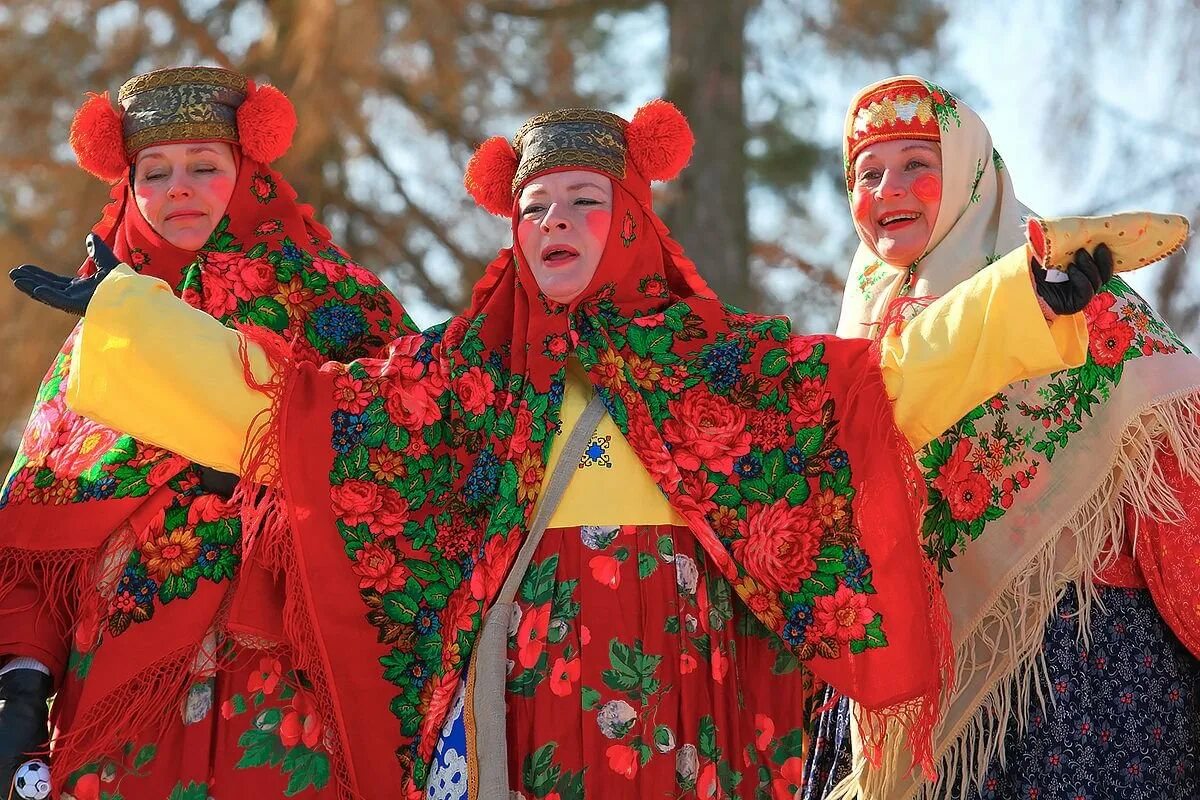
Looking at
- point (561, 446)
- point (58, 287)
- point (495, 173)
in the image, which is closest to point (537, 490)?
point (561, 446)

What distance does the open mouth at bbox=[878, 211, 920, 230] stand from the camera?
12.7ft

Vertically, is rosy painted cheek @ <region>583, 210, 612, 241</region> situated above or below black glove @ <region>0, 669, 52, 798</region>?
above

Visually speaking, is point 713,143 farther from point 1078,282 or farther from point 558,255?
point 1078,282

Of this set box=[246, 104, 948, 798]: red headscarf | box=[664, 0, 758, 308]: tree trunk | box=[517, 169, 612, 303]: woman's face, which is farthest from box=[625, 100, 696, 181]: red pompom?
box=[664, 0, 758, 308]: tree trunk

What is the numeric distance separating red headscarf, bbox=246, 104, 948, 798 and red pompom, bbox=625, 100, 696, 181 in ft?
0.91

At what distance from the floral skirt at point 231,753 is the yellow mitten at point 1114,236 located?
182cm

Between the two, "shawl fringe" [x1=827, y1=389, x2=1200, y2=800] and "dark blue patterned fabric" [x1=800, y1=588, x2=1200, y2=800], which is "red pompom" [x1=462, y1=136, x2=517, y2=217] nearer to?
"shawl fringe" [x1=827, y1=389, x2=1200, y2=800]

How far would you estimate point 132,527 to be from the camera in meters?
3.58

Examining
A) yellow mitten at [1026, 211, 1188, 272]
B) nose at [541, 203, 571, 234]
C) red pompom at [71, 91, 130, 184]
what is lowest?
yellow mitten at [1026, 211, 1188, 272]

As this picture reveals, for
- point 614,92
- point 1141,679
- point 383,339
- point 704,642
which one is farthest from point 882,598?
point 614,92

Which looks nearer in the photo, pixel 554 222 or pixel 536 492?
pixel 536 492

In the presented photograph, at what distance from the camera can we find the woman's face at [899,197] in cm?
387

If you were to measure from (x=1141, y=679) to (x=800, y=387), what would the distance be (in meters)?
0.99

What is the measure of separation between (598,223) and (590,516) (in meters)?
0.67
